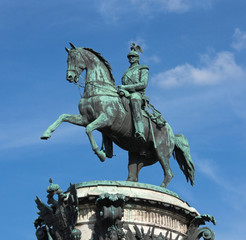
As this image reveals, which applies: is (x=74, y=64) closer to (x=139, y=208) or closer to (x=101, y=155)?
(x=101, y=155)

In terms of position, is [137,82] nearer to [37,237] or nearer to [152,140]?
[152,140]

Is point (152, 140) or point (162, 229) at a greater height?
point (152, 140)

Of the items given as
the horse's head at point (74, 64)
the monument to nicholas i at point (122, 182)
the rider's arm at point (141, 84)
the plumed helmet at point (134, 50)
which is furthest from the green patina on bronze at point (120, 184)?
the plumed helmet at point (134, 50)

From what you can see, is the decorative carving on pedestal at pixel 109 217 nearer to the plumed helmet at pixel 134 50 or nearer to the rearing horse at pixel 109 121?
the rearing horse at pixel 109 121

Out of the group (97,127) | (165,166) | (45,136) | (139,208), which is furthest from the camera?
(165,166)

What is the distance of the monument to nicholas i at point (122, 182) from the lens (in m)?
20.2

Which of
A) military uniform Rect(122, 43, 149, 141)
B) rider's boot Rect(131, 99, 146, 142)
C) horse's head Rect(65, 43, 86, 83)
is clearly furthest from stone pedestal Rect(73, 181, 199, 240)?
horse's head Rect(65, 43, 86, 83)

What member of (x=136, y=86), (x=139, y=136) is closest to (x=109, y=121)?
(x=139, y=136)

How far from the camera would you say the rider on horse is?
23078 millimetres

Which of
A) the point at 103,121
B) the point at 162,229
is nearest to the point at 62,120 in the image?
the point at 103,121

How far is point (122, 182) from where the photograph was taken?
824 inches

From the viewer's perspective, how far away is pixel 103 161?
73.4ft

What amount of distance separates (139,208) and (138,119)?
3.37 m

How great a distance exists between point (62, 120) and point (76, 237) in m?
4.16
